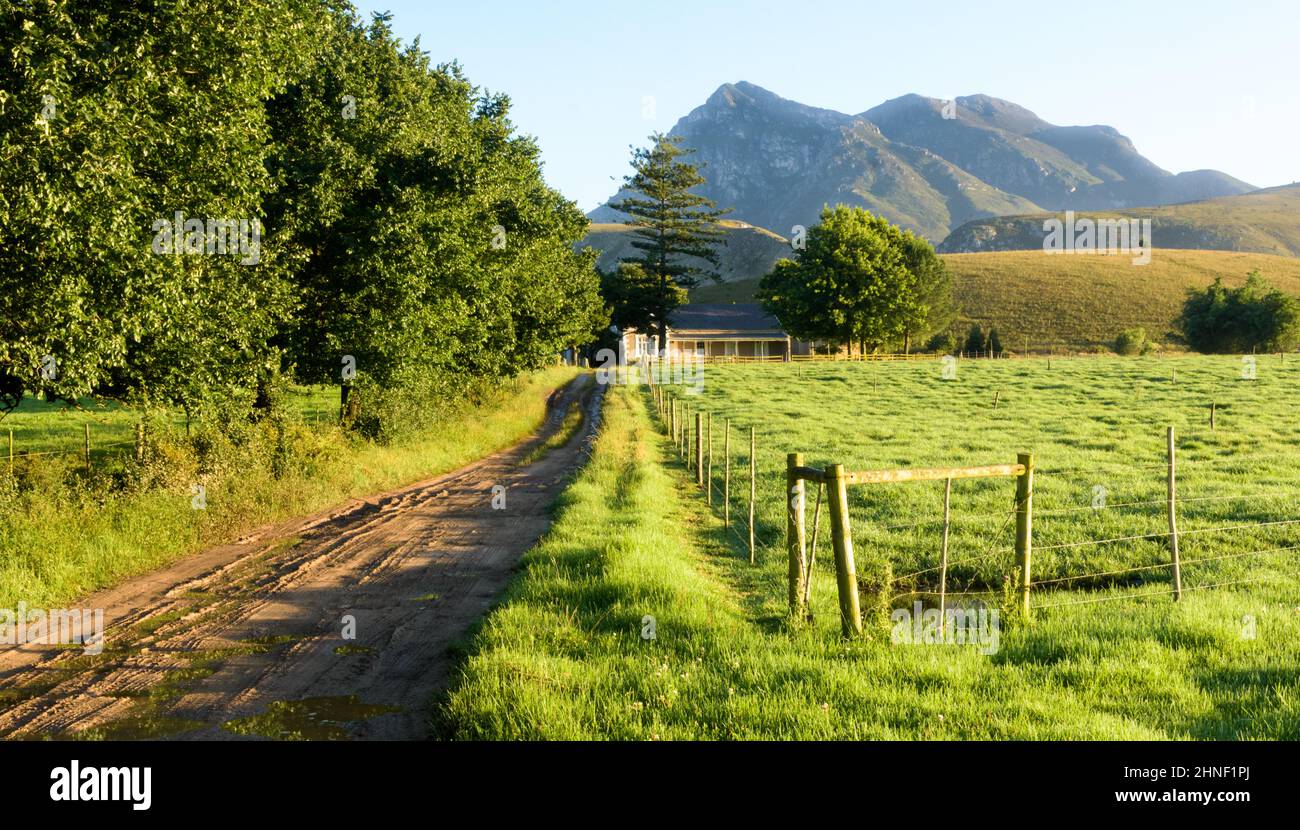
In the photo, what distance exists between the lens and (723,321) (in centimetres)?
9300

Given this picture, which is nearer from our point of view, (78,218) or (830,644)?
(830,644)

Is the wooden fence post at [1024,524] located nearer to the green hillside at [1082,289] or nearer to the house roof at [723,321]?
the house roof at [723,321]

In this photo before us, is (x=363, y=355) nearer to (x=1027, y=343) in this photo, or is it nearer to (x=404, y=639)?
(x=404, y=639)

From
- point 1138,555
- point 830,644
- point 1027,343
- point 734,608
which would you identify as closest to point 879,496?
point 1138,555

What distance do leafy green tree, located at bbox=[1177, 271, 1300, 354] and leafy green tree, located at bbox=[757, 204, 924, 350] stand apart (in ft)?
94.5

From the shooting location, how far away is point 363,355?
1931 cm

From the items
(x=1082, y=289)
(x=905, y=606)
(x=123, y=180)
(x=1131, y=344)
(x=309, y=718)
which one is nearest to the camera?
(x=309, y=718)

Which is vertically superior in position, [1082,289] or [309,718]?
[1082,289]

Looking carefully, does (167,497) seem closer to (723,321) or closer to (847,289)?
(847,289)

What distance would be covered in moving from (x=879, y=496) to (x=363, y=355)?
12.1 m

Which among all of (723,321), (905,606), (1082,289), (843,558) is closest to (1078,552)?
(905,606)

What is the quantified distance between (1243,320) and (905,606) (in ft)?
285

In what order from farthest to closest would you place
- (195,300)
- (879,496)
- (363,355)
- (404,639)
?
(363,355) < (879,496) < (195,300) < (404,639)

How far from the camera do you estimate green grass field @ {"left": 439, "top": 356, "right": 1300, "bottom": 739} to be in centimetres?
612
